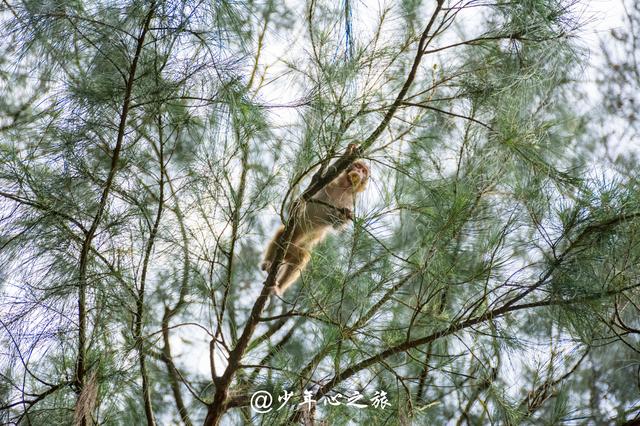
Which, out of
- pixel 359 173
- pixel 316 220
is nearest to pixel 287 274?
pixel 316 220

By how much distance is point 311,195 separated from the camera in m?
2.17

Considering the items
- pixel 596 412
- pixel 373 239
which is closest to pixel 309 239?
pixel 373 239

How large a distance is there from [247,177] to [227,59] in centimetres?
55

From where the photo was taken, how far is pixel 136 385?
7.67 ft

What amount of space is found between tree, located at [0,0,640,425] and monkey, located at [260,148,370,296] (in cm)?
9

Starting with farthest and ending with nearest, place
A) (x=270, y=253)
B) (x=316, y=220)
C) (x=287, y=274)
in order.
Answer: (x=270, y=253) < (x=287, y=274) < (x=316, y=220)

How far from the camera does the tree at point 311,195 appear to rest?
6.33 ft

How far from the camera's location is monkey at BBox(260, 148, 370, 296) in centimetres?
231

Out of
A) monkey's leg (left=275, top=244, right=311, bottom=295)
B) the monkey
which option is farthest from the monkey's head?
monkey's leg (left=275, top=244, right=311, bottom=295)

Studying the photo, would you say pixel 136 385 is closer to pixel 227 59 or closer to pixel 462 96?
pixel 227 59

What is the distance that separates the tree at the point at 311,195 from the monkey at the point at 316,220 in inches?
3.4

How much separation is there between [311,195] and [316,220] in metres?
0.52

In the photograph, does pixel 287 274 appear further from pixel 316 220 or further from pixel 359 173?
pixel 359 173

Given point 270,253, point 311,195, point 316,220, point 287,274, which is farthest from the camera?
point 270,253
